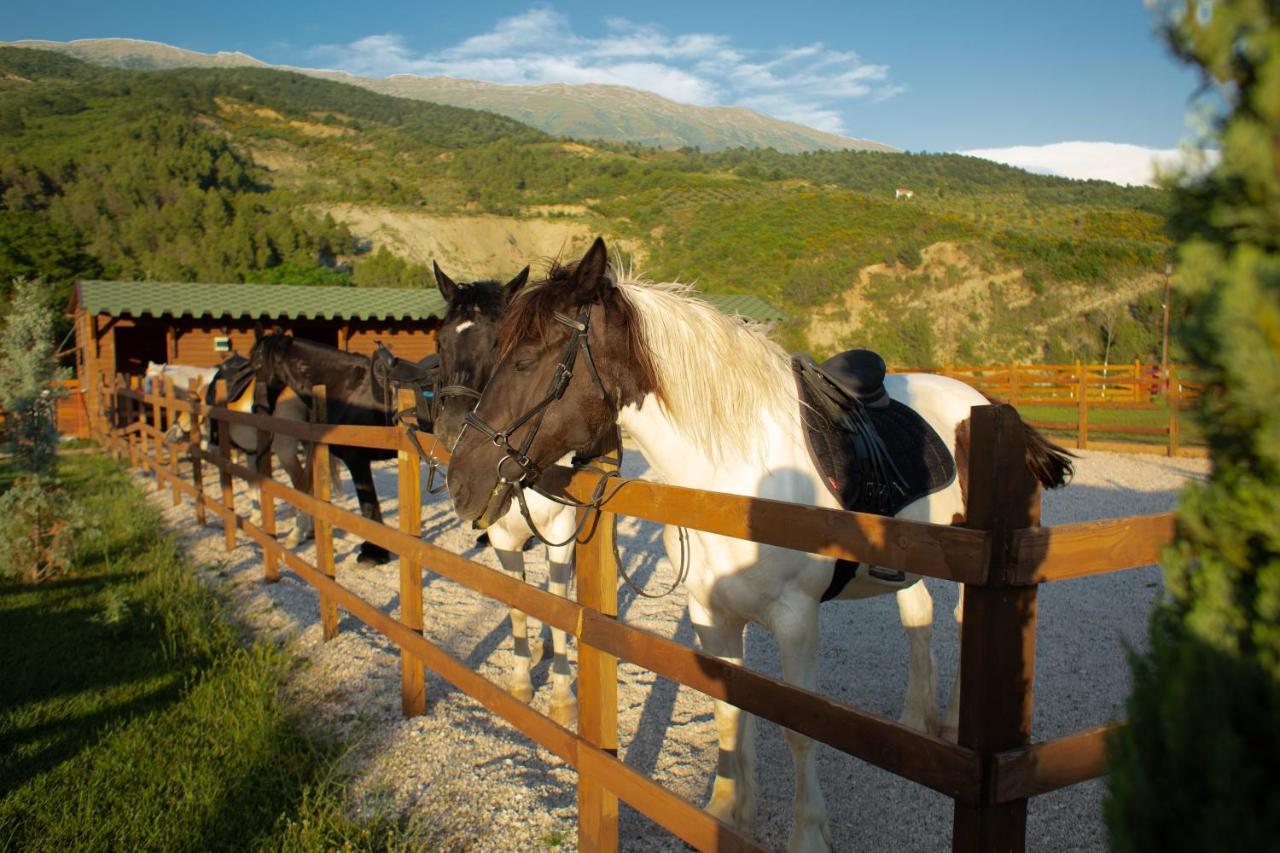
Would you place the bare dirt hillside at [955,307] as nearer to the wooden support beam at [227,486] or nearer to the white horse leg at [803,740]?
the wooden support beam at [227,486]

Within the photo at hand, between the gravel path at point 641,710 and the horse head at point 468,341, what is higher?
the horse head at point 468,341

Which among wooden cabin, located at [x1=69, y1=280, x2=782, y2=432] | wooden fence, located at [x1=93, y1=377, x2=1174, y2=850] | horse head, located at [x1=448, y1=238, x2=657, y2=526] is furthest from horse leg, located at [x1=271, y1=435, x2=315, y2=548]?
wooden cabin, located at [x1=69, y1=280, x2=782, y2=432]

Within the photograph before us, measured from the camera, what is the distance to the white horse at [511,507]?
13.1 feet

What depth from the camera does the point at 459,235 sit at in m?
57.5

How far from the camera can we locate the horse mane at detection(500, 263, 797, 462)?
8.63 feet

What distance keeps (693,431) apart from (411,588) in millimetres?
1995

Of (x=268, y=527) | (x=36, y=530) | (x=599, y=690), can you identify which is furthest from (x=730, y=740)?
(x=36, y=530)

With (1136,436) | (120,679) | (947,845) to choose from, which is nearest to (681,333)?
(947,845)

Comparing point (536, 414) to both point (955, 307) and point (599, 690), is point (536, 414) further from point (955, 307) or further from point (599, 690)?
point (955, 307)

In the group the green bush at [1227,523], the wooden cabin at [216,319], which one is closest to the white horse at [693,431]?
the green bush at [1227,523]

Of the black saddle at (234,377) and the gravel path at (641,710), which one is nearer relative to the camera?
the gravel path at (641,710)

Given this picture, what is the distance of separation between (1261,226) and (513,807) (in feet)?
10.1

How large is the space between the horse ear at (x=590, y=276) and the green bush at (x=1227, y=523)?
1.85 metres

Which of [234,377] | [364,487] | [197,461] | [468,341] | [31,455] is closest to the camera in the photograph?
[468,341]
